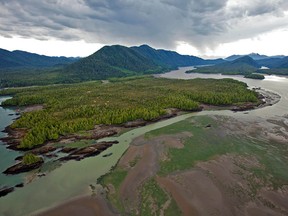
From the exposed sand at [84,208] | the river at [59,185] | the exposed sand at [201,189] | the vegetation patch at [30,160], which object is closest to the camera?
the exposed sand at [84,208]

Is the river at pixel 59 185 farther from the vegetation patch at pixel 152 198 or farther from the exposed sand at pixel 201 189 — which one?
the vegetation patch at pixel 152 198

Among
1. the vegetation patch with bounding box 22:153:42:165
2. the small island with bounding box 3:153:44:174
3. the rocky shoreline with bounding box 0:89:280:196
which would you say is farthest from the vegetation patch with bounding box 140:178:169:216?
the vegetation patch with bounding box 22:153:42:165

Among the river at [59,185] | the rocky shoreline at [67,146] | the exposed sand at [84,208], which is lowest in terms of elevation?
the rocky shoreline at [67,146]

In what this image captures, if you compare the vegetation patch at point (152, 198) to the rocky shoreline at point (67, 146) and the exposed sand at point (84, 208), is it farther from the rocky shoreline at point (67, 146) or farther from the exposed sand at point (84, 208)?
the rocky shoreline at point (67, 146)

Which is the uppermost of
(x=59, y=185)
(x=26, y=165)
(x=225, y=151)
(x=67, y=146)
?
(x=26, y=165)

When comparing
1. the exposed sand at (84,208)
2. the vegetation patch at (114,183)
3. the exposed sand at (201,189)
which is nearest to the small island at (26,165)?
the vegetation patch at (114,183)

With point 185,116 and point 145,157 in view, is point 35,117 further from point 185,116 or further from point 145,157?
point 185,116

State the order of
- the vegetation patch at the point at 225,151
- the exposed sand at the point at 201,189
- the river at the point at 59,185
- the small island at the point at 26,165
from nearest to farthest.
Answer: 1. the exposed sand at the point at 201,189
2. the river at the point at 59,185
3. the vegetation patch at the point at 225,151
4. the small island at the point at 26,165

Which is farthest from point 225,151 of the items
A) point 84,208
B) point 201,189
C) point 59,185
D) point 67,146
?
point 67,146

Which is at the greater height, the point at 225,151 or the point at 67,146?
the point at 225,151

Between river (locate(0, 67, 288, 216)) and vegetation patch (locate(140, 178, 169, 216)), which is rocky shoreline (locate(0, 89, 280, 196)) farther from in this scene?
vegetation patch (locate(140, 178, 169, 216))

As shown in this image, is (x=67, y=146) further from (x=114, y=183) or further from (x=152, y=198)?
(x=152, y=198)

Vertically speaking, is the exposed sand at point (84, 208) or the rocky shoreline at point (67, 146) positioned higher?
A: the exposed sand at point (84, 208)

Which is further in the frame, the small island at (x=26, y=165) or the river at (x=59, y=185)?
the small island at (x=26, y=165)
